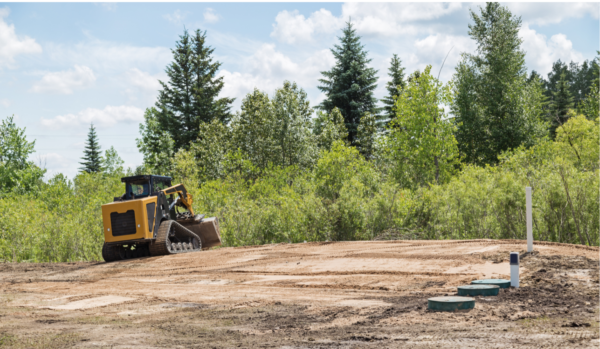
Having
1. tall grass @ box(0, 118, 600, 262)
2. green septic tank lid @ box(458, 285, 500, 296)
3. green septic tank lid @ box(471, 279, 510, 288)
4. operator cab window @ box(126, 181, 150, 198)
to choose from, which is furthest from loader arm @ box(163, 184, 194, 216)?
green septic tank lid @ box(458, 285, 500, 296)

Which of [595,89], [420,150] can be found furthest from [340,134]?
[595,89]

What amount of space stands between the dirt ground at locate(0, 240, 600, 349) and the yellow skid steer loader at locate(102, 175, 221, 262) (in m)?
2.12

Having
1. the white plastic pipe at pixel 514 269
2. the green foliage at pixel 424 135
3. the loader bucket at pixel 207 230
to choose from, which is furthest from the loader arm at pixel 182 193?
the green foliage at pixel 424 135

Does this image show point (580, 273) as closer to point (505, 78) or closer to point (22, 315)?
point (22, 315)

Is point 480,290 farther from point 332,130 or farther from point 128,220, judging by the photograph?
point 332,130

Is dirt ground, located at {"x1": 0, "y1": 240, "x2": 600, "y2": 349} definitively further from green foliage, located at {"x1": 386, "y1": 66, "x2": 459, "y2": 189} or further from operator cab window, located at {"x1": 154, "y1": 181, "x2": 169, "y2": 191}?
Result: green foliage, located at {"x1": 386, "y1": 66, "x2": 459, "y2": 189}

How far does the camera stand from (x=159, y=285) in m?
11.5

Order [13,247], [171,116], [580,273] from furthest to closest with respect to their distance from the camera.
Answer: [171,116], [13,247], [580,273]

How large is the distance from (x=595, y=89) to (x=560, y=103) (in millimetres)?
17463

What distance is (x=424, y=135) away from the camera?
3497 cm

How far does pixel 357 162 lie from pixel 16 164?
1424 inches

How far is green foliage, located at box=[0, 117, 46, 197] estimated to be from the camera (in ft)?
146

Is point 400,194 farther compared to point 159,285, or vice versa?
point 400,194

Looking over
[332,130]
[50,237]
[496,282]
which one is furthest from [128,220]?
[332,130]
